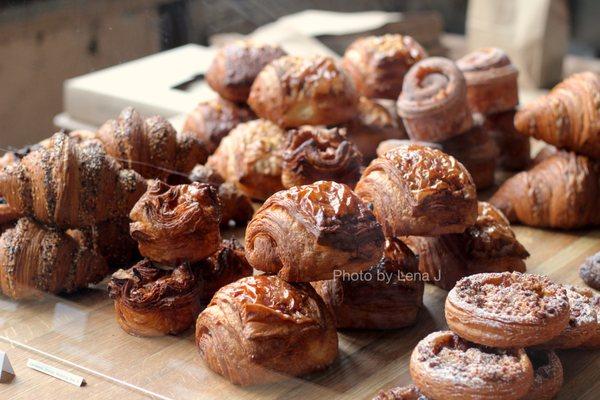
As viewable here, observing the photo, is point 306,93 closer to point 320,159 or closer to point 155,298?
point 320,159

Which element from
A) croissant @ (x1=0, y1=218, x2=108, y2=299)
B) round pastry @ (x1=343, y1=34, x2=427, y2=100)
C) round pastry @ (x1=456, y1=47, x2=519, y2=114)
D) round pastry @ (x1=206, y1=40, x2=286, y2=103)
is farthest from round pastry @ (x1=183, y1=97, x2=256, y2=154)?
croissant @ (x1=0, y1=218, x2=108, y2=299)

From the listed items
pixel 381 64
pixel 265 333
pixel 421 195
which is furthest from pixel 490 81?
pixel 265 333

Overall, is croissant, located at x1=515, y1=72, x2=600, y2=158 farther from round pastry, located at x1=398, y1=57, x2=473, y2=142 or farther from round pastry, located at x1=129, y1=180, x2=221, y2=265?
round pastry, located at x1=129, y1=180, x2=221, y2=265

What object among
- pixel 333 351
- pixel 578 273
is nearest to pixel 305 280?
pixel 333 351

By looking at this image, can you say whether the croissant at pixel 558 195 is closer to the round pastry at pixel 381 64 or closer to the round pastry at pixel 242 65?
the round pastry at pixel 381 64

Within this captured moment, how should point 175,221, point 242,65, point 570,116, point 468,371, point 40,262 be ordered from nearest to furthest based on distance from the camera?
point 468,371 → point 175,221 → point 40,262 → point 570,116 → point 242,65

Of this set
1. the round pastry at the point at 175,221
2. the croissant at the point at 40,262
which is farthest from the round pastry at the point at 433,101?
the croissant at the point at 40,262
